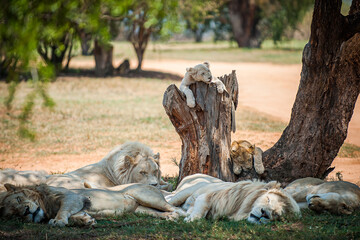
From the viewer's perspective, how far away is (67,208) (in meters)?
5.34

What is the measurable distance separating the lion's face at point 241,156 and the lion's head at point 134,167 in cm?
132

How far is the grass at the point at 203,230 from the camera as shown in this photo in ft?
15.3

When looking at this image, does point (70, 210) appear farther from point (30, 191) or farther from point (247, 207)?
point (247, 207)

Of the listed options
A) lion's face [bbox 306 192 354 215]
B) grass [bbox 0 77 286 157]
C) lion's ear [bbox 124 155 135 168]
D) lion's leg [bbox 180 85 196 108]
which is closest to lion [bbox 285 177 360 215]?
lion's face [bbox 306 192 354 215]

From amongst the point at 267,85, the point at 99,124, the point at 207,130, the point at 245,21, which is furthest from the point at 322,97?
the point at 245,21

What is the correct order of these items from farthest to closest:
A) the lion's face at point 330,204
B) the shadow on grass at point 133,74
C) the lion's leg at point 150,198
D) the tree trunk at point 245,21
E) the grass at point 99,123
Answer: the tree trunk at point 245,21, the shadow on grass at point 133,74, the grass at point 99,123, the lion's leg at point 150,198, the lion's face at point 330,204

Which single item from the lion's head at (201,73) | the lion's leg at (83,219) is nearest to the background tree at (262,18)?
the lion's head at (201,73)

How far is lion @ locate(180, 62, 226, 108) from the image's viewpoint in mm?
7195

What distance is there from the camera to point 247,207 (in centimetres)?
528

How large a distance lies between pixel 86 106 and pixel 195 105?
11.7 metres

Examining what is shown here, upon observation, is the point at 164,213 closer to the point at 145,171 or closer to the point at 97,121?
the point at 145,171

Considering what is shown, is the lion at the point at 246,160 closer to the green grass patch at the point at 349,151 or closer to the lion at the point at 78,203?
the lion at the point at 78,203

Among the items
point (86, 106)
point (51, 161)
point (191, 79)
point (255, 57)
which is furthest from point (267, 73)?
point (191, 79)

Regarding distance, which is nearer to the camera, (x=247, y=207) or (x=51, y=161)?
(x=247, y=207)
